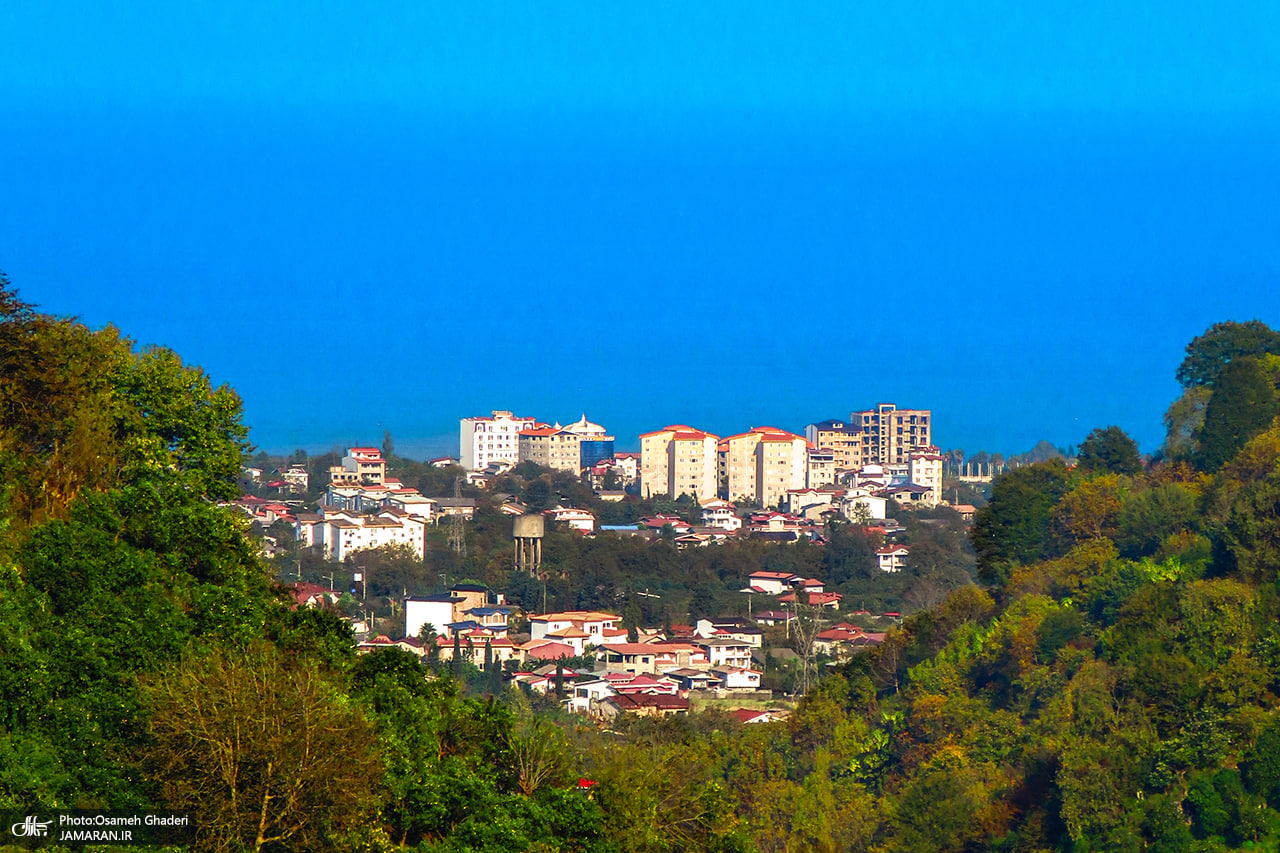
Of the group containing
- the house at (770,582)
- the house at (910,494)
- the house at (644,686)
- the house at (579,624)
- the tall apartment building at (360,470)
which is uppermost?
the tall apartment building at (360,470)

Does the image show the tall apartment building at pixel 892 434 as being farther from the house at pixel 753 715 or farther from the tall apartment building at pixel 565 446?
the house at pixel 753 715

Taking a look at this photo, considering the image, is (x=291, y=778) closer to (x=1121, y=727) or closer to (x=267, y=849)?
(x=267, y=849)

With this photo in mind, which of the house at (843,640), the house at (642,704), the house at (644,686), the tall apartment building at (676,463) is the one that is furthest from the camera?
the tall apartment building at (676,463)

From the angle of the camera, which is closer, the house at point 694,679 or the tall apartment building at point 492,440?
the house at point 694,679

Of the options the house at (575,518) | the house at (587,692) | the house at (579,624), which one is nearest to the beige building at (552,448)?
the house at (575,518)

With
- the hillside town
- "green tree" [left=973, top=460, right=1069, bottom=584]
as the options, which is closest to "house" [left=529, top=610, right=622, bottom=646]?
the hillside town

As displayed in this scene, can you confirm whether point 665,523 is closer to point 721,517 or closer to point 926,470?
point 721,517

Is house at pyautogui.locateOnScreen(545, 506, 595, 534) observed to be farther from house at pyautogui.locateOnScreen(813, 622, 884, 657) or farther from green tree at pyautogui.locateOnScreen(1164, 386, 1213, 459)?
green tree at pyautogui.locateOnScreen(1164, 386, 1213, 459)

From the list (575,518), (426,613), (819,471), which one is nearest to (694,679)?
(426,613)
